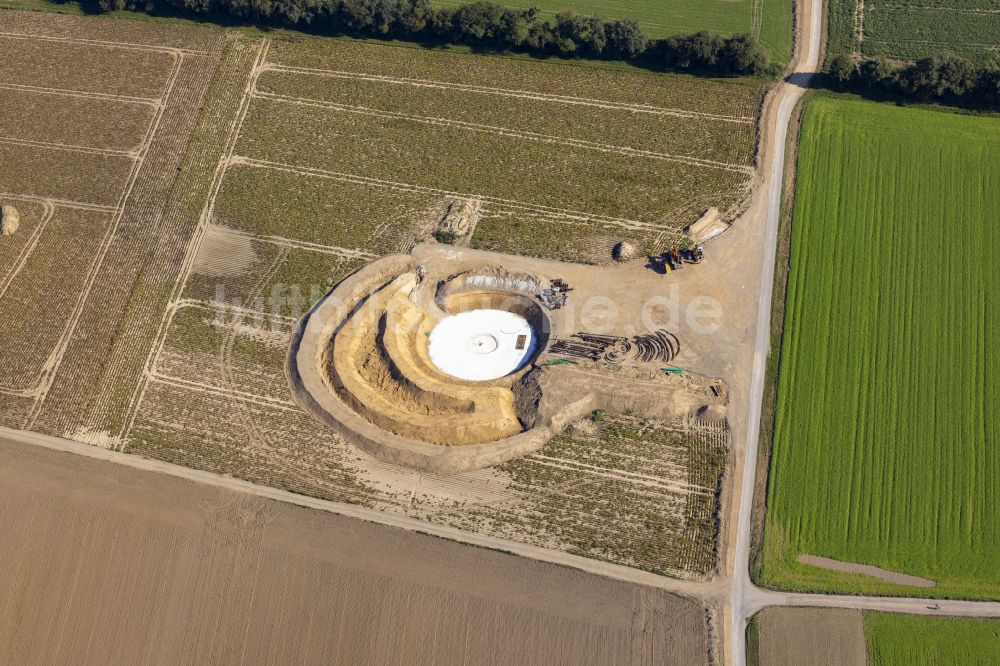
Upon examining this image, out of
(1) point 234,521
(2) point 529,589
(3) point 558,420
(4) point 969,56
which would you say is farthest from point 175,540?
(4) point 969,56

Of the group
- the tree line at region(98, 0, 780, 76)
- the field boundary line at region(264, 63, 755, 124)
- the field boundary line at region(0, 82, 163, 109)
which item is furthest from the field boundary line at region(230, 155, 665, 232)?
the tree line at region(98, 0, 780, 76)

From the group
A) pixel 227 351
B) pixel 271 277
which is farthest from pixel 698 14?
pixel 227 351

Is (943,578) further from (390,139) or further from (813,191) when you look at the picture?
(390,139)

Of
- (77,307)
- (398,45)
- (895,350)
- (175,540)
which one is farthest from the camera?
(398,45)

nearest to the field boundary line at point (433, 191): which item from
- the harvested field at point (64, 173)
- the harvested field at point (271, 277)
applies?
the harvested field at point (271, 277)

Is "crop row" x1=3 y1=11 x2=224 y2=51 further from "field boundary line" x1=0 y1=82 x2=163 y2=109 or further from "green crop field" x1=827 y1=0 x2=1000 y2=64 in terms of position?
"green crop field" x1=827 y1=0 x2=1000 y2=64

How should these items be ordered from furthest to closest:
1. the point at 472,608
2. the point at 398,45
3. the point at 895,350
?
1. the point at 398,45
2. the point at 895,350
3. the point at 472,608
